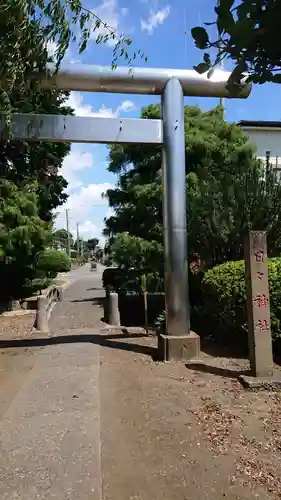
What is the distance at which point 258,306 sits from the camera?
19.8 feet

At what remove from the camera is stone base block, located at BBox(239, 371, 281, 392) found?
5613 millimetres

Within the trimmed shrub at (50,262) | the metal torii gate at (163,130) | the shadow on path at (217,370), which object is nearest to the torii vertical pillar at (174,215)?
the metal torii gate at (163,130)

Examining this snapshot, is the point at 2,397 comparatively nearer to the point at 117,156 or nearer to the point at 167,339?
the point at 167,339

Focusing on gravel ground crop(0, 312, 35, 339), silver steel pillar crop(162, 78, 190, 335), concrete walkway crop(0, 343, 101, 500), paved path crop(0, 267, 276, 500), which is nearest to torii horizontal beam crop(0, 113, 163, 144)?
silver steel pillar crop(162, 78, 190, 335)

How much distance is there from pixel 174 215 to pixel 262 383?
2901mm

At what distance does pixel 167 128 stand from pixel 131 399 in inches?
169

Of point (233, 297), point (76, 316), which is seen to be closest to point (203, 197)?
point (233, 297)

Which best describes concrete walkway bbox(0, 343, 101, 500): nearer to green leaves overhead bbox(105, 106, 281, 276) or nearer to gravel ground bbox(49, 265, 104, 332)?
green leaves overhead bbox(105, 106, 281, 276)

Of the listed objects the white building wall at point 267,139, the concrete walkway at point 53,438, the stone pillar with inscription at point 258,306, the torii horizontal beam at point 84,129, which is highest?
the white building wall at point 267,139

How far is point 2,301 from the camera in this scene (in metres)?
16.6

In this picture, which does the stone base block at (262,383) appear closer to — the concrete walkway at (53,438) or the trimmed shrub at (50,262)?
the concrete walkway at (53,438)

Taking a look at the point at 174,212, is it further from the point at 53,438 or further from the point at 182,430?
the point at 53,438

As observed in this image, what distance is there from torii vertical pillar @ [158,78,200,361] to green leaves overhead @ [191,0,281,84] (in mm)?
5428

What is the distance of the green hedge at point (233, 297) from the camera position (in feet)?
23.4
